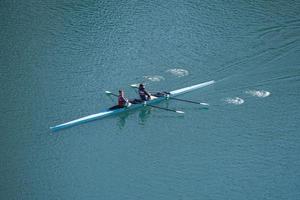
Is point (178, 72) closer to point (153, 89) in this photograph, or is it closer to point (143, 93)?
point (153, 89)

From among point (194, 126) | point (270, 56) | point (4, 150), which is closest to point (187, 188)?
point (194, 126)

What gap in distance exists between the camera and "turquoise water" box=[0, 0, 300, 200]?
24484 millimetres

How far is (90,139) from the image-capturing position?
2622cm

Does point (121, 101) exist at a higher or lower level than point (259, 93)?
lower

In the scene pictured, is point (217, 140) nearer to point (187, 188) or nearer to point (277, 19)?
point (187, 188)

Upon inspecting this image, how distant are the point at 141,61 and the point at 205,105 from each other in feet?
13.6

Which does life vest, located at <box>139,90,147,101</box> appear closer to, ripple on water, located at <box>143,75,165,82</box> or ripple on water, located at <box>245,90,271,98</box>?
ripple on water, located at <box>143,75,165,82</box>

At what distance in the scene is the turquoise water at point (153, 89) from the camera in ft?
80.3

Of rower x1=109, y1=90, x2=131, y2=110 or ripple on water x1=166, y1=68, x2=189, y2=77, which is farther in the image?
ripple on water x1=166, y1=68, x2=189, y2=77

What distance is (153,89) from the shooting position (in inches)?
1152

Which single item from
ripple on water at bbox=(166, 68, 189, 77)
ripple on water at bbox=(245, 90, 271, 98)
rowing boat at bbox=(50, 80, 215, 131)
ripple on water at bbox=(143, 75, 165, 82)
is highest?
ripple on water at bbox=(166, 68, 189, 77)

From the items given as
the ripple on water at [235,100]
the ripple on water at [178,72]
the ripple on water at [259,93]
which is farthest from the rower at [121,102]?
the ripple on water at [259,93]

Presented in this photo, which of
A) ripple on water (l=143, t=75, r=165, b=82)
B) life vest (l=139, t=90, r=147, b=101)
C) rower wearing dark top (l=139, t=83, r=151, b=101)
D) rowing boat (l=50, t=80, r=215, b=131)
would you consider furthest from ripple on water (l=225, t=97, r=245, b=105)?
life vest (l=139, t=90, r=147, b=101)

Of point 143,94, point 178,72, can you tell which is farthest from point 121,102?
point 178,72
